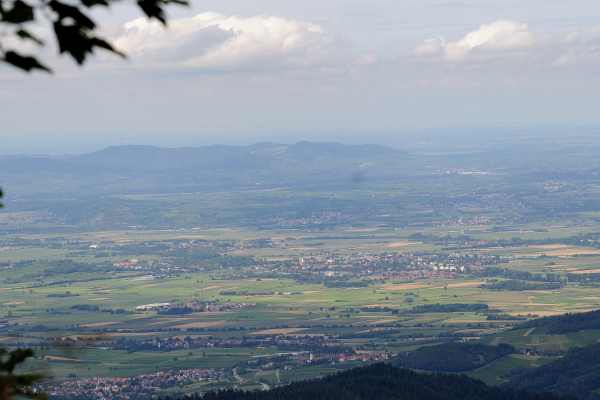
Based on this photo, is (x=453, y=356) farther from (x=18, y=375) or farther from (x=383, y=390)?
(x=18, y=375)

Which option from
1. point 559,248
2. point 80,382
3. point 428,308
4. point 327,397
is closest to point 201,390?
point 80,382

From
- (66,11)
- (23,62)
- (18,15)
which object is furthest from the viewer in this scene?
(66,11)

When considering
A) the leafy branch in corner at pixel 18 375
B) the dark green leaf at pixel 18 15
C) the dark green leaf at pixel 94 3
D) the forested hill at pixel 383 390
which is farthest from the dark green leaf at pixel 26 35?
the forested hill at pixel 383 390

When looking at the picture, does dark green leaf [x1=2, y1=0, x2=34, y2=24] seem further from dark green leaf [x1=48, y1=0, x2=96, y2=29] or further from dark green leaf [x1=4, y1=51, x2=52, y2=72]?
dark green leaf [x1=48, y1=0, x2=96, y2=29]

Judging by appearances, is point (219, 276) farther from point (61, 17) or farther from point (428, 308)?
point (61, 17)

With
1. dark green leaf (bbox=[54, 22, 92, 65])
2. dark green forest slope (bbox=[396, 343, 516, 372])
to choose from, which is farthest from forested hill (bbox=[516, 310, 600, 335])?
dark green leaf (bbox=[54, 22, 92, 65])

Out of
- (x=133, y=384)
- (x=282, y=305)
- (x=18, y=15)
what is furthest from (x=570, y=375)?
(x=18, y=15)

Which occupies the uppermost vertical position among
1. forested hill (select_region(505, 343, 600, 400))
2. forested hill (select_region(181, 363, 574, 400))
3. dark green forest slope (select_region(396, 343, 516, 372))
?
forested hill (select_region(181, 363, 574, 400))
